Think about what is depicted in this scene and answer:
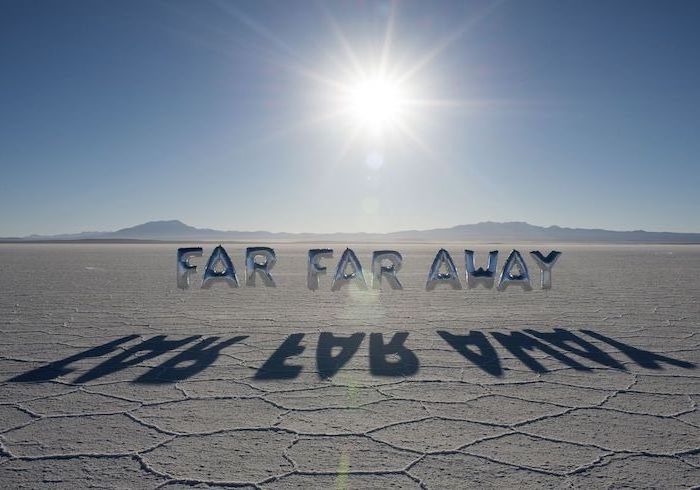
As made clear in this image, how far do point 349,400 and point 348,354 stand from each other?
1.30m

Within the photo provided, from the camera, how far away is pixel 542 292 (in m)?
10.0

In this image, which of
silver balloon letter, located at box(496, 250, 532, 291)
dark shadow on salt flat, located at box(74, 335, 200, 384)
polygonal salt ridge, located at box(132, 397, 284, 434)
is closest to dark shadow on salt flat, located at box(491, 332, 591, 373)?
polygonal salt ridge, located at box(132, 397, 284, 434)

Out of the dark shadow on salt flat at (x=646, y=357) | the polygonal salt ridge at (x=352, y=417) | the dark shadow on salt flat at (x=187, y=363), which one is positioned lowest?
the polygonal salt ridge at (x=352, y=417)

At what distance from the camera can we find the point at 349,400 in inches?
138

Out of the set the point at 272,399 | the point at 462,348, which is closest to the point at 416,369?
the point at 462,348

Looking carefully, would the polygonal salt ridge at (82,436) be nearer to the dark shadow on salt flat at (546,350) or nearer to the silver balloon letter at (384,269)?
the dark shadow on salt flat at (546,350)

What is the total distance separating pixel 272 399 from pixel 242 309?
425cm

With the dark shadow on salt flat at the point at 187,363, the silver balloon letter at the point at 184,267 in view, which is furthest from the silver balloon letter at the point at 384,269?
the dark shadow on salt flat at the point at 187,363

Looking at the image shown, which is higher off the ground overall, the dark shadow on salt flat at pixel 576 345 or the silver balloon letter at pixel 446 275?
the silver balloon letter at pixel 446 275

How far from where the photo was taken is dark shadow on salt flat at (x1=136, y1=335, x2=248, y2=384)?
4.00 m

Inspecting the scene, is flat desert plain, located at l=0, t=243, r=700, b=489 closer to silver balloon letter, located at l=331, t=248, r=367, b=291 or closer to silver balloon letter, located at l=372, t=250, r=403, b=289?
silver balloon letter, located at l=331, t=248, r=367, b=291

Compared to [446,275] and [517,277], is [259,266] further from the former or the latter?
[517,277]

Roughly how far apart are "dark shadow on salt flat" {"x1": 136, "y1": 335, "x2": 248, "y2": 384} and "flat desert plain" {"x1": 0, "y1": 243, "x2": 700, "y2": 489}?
0.09ft

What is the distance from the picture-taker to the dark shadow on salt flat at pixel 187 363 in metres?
4.00
